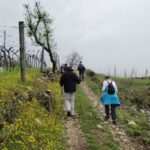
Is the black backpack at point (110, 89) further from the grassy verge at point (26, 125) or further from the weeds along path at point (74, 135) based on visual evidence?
the grassy verge at point (26, 125)

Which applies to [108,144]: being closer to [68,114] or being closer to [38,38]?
[68,114]

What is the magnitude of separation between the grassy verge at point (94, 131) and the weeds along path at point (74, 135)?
0.69ft

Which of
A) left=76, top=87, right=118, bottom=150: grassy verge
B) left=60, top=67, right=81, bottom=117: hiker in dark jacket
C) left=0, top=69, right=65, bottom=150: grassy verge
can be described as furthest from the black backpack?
left=0, top=69, right=65, bottom=150: grassy verge

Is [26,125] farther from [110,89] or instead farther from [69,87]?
[69,87]

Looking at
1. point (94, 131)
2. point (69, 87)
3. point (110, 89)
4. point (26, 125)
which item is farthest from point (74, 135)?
point (69, 87)

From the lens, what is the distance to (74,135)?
17.1 meters

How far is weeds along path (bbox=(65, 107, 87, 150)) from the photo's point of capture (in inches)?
604

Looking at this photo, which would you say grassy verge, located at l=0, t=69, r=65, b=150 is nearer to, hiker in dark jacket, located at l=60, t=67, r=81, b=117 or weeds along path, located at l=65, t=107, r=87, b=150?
weeds along path, located at l=65, t=107, r=87, b=150

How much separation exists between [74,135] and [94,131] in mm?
1060

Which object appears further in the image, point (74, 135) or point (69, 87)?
point (69, 87)

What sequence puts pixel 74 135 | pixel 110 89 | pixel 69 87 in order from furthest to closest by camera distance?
pixel 69 87, pixel 110 89, pixel 74 135

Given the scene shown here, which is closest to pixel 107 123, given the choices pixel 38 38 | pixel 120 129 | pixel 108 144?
pixel 120 129

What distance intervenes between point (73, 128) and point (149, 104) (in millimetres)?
20540

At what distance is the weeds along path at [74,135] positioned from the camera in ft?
50.3
